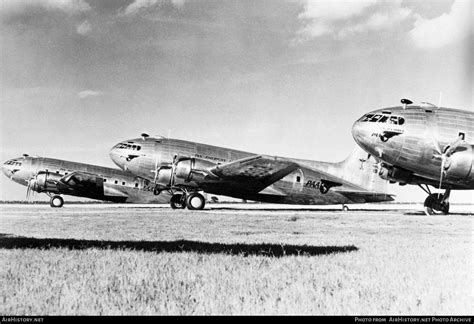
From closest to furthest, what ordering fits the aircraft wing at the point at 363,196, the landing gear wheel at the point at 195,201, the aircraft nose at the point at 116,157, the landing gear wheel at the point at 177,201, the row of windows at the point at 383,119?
the row of windows at the point at 383,119, the landing gear wheel at the point at 195,201, the aircraft nose at the point at 116,157, the aircraft wing at the point at 363,196, the landing gear wheel at the point at 177,201

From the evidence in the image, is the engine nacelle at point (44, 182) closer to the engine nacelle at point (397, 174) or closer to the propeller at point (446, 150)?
the engine nacelle at point (397, 174)

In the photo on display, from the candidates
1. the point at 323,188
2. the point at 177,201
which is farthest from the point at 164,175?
the point at 323,188

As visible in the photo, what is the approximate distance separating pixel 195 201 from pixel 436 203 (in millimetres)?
12973

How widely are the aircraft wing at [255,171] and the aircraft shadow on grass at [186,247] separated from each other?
1432 cm

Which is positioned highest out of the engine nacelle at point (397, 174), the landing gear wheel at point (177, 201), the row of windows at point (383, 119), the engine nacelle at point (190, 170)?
the row of windows at point (383, 119)

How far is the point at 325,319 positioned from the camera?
3.79 metres

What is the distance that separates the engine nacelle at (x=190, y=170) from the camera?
2435cm

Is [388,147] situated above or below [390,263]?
above

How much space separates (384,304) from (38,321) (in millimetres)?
3249

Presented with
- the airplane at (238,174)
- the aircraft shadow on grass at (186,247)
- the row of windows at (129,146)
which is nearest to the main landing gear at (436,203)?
the airplane at (238,174)

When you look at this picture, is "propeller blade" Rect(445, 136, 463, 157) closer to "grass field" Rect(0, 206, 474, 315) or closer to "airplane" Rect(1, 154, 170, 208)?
"grass field" Rect(0, 206, 474, 315)

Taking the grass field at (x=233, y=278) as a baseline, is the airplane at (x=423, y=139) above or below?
above

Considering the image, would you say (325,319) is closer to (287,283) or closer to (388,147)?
(287,283)

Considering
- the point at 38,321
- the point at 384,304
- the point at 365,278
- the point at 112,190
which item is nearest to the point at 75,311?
the point at 38,321
